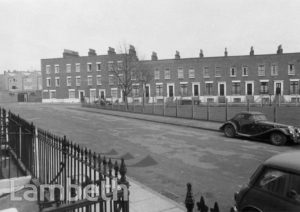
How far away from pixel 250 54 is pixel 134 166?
49.2 metres

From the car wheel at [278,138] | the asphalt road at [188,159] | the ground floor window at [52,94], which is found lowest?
the asphalt road at [188,159]

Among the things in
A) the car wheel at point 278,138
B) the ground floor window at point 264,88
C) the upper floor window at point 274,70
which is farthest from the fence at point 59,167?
the upper floor window at point 274,70

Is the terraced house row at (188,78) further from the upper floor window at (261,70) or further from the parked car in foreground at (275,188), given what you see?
the parked car in foreground at (275,188)

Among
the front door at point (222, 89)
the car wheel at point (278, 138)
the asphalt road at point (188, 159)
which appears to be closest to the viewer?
the asphalt road at point (188, 159)

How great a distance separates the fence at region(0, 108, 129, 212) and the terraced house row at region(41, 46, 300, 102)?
144ft

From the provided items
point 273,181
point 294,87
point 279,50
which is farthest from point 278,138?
point 279,50

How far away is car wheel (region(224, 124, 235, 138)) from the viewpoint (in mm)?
15930

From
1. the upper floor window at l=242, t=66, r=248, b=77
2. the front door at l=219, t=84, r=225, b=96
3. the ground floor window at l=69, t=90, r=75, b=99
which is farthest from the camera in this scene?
the ground floor window at l=69, t=90, r=75, b=99

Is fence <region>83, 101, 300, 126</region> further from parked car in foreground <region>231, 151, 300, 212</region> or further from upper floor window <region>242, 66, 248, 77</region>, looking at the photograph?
upper floor window <region>242, 66, 248, 77</region>

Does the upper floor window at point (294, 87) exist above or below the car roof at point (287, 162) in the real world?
above

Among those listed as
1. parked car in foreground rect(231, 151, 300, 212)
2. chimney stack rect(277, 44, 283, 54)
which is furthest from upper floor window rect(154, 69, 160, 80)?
parked car in foreground rect(231, 151, 300, 212)

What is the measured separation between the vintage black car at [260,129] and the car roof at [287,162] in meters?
9.69

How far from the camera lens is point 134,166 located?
9602 mm

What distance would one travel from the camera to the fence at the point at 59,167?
393 centimetres
